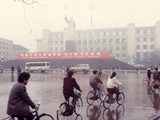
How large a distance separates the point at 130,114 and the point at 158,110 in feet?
5.08

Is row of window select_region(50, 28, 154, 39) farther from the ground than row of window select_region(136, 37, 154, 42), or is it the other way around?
row of window select_region(50, 28, 154, 39)

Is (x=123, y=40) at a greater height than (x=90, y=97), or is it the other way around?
(x=123, y=40)

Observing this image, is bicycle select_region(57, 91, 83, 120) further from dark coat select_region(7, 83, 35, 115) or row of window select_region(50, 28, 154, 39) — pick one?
row of window select_region(50, 28, 154, 39)

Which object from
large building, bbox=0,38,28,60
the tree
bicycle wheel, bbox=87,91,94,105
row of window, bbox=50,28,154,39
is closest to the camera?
bicycle wheel, bbox=87,91,94,105

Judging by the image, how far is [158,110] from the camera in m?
11.6

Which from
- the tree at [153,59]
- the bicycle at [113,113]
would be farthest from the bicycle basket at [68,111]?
the tree at [153,59]

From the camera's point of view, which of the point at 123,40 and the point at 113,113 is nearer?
the point at 113,113

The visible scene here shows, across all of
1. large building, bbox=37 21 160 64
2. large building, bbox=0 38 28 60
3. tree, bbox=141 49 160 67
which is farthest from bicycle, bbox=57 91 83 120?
large building, bbox=0 38 28 60

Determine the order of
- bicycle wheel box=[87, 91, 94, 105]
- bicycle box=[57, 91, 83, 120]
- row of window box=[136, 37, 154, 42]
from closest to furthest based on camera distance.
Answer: bicycle box=[57, 91, 83, 120] < bicycle wheel box=[87, 91, 94, 105] < row of window box=[136, 37, 154, 42]

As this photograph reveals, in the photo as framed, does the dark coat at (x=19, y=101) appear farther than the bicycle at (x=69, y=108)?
No

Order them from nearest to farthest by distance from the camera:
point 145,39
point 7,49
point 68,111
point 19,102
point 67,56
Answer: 1. point 19,102
2. point 68,111
3. point 67,56
4. point 145,39
5. point 7,49

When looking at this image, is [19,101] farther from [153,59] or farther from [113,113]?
[153,59]

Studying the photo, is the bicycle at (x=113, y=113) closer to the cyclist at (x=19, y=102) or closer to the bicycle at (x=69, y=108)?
the bicycle at (x=69, y=108)

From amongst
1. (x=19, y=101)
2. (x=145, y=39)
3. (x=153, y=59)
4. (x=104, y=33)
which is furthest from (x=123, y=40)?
(x=19, y=101)
